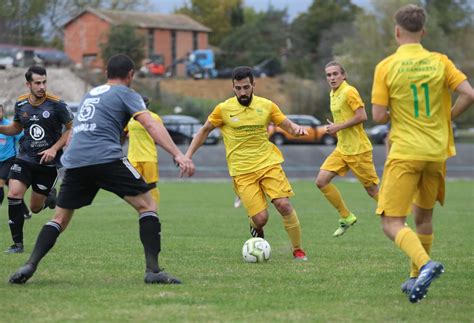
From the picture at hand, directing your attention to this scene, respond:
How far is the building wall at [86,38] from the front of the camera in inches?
2265

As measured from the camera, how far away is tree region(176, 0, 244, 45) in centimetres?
9475

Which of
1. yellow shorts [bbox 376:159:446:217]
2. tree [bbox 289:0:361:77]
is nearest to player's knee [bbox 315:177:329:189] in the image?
yellow shorts [bbox 376:159:446:217]

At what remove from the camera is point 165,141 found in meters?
7.33

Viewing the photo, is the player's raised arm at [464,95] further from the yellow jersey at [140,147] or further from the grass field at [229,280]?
the yellow jersey at [140,147]

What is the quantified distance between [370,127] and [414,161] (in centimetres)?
4609

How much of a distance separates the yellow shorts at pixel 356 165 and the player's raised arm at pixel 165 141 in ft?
16.3

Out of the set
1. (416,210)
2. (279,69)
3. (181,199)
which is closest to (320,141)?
(181,199)

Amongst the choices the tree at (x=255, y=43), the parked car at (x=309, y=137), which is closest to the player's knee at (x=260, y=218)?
the parked car at (x=309, y=137)

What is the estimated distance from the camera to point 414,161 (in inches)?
267

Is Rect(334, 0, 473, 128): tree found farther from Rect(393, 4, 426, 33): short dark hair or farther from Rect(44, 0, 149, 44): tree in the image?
Rect(393, 4, 426, 33): short dark hair

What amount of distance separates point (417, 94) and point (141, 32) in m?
57.1

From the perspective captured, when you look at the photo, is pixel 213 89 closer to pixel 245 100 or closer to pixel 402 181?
pixel 245 100

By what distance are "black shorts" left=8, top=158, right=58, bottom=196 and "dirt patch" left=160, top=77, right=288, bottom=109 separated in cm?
4965

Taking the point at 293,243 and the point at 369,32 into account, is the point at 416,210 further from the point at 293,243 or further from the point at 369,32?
the point at 369,32
